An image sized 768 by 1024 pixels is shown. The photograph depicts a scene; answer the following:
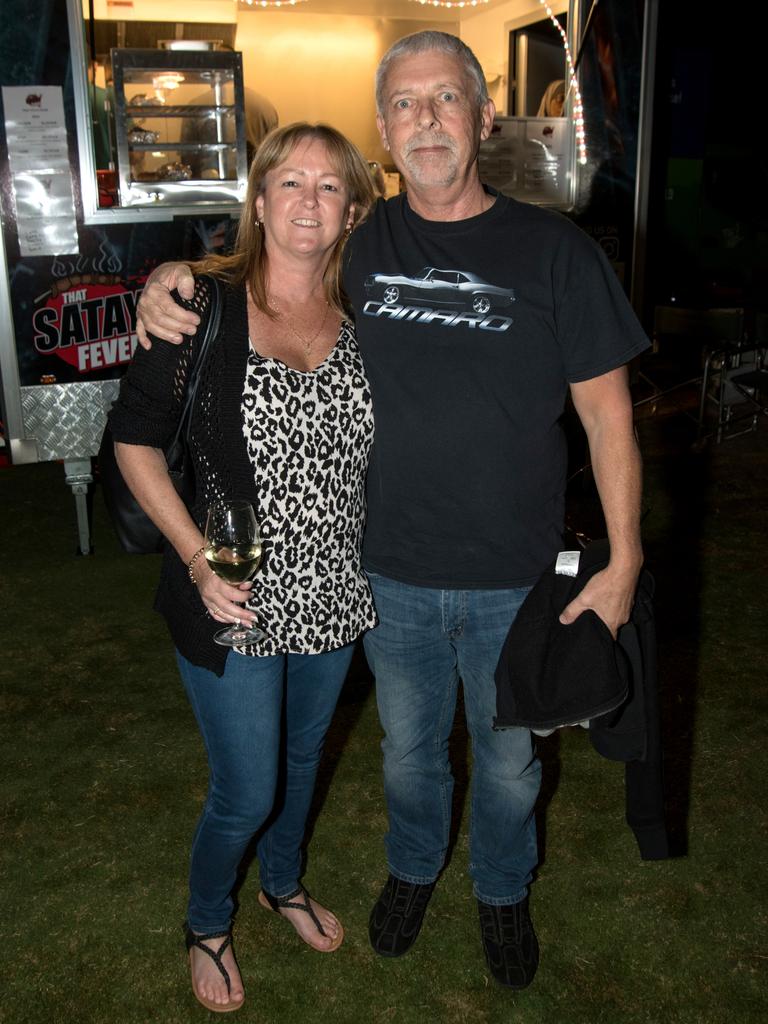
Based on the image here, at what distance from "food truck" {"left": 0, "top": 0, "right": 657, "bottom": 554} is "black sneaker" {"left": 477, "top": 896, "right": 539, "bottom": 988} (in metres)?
3.13

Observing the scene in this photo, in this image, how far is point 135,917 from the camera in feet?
7.89

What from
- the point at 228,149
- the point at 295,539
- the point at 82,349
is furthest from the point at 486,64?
the point at 295,539

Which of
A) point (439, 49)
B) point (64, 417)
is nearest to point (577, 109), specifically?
point (64, 417)

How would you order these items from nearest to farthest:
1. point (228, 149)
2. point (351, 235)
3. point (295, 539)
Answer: point (295, 539), point (351, 235), point (228, 149)

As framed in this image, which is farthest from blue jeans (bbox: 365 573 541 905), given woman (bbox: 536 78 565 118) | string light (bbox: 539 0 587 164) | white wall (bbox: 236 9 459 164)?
white wall (bbox: 236 9 459 164)

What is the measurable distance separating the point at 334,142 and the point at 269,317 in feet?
1.21

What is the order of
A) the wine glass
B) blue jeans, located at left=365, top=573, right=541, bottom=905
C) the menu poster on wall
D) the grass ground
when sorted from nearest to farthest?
the wine glass < blue jeans, located at left=365, top=573, right=541, bottom=905 < the grass ground < the menu poster on wall

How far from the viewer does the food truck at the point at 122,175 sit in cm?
444

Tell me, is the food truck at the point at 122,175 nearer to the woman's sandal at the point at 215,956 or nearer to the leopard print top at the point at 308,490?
the woman's sandal at the point at 215,956

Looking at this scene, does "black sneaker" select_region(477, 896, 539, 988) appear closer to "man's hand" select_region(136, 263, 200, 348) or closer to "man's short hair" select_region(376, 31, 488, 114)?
"man's hand" select_region(136, 263, 200, 348)

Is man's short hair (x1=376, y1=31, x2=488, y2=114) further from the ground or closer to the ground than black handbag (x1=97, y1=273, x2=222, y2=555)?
further from the ground

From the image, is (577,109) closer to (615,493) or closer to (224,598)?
(615,493)

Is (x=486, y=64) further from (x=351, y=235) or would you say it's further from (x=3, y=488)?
(x=351, y=235)

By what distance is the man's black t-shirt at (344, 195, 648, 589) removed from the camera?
6.17ft
